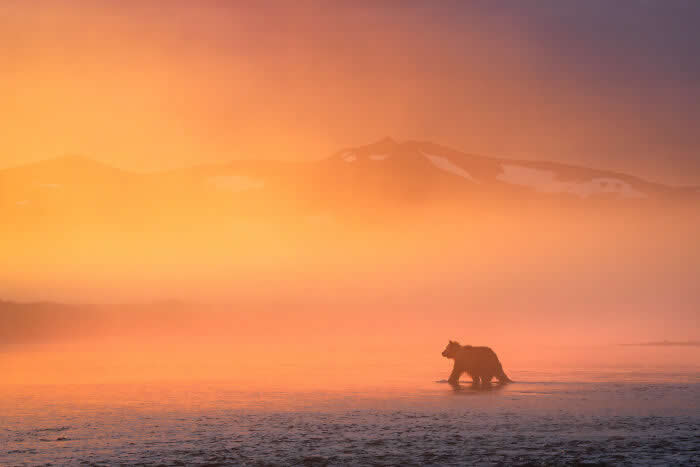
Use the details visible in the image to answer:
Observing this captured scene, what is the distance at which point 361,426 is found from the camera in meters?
28.6

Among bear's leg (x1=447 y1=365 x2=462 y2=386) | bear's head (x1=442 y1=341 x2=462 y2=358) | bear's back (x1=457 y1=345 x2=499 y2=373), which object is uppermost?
bear's head (x1=442 y1=341 x2=462 y2=358)

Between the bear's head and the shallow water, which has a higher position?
the bear's head

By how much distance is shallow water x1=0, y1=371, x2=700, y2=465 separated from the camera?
2311cm

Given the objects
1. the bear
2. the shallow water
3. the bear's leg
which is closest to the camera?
the shallow water

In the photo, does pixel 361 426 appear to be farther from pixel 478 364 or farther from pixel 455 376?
pixel 455 376

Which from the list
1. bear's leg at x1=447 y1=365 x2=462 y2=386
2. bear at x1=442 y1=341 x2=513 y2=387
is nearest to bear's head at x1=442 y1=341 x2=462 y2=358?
bear at x1=442 y1=341 x2=513 y2=387

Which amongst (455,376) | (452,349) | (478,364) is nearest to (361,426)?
(478,364)

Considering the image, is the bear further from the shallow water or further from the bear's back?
the shallow water

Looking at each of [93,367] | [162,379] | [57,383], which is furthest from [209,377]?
[93,367]

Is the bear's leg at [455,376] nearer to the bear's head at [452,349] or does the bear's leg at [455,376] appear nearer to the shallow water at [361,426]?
the shallow water at [361,426]

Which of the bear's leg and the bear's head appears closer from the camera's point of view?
the bear's leg

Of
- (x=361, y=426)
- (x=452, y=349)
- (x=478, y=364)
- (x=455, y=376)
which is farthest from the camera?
(x=452, y=349)

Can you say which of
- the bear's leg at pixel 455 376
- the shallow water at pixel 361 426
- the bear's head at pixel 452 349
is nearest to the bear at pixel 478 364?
the bear's leg at pixel 455 376

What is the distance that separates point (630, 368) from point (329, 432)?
37.2 m
